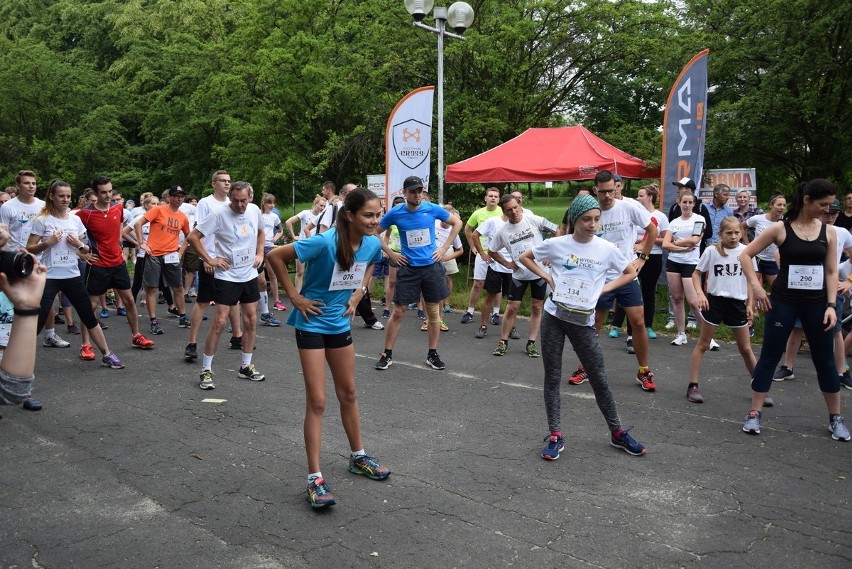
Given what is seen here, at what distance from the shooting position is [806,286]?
5414 millimetres

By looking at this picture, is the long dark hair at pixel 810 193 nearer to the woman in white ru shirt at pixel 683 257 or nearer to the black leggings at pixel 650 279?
the woman in white ru shirt at pixel 683 257

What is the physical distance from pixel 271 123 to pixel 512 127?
878cm

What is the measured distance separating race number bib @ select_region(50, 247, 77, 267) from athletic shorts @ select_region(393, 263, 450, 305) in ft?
11.1

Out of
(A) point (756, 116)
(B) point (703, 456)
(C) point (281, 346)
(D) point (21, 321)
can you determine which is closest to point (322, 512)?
(D) point (21, 321)

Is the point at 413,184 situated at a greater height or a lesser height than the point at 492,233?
greater

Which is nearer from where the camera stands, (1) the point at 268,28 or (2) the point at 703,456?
(2) the point at 703,456

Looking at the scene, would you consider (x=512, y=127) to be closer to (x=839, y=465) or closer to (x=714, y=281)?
(x=714, y=281)

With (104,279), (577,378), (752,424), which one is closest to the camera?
(752,424)

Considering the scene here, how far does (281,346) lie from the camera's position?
30.9 feet

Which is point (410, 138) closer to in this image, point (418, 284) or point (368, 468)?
point (418, 284)

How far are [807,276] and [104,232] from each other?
750cm

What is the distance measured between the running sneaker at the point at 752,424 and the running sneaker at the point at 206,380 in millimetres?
4779

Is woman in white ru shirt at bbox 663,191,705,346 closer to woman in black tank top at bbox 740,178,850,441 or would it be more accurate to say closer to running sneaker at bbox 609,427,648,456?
woman in black tank top at bbox 740,178,850,441

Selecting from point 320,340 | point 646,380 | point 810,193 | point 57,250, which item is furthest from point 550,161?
point 320,340
